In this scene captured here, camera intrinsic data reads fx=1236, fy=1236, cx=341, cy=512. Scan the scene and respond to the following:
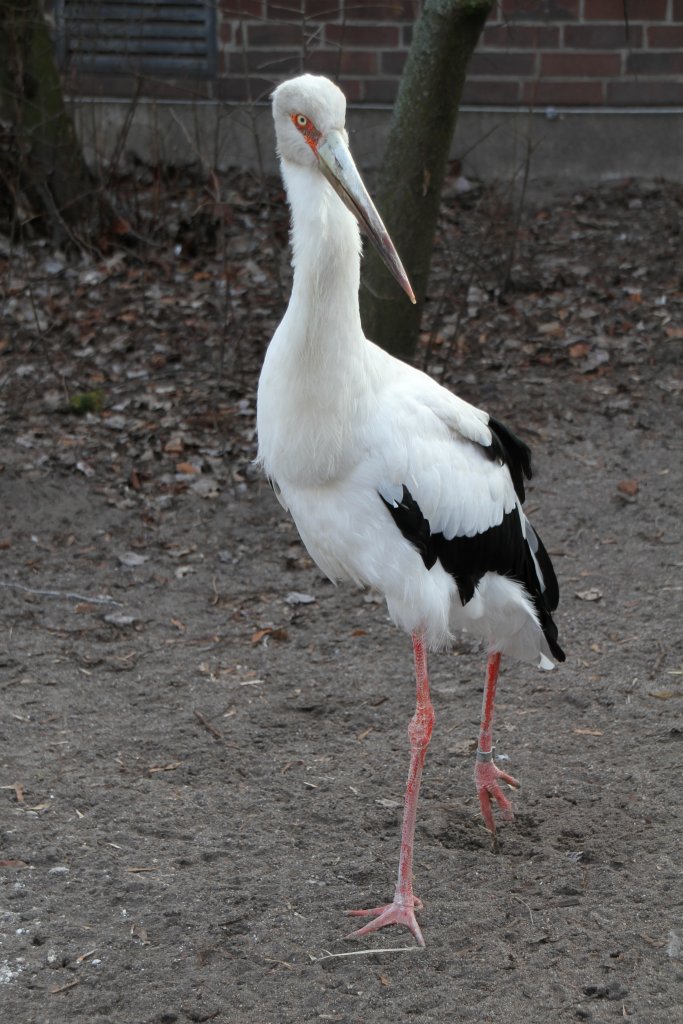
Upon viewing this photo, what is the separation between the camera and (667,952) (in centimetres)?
352

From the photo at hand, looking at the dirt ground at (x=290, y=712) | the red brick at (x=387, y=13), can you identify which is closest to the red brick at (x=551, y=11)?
the red brick at (x=387, y=13)

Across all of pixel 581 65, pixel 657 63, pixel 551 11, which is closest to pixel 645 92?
pixel 657 63

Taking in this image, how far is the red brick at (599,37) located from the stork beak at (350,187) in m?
6.36

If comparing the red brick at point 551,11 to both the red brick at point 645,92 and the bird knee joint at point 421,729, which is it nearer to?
the red brick at point 645,92

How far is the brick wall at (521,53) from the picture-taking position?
9.04 metres

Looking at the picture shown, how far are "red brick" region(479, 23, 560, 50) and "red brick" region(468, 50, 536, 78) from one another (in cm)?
6

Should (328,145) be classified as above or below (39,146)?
above

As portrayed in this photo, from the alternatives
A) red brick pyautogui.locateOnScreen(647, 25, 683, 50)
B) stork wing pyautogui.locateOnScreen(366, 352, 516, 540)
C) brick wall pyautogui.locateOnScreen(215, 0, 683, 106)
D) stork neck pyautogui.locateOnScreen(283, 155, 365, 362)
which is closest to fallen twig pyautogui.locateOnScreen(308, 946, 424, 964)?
stork wing pyautogui.locateOnScreen(366, 352, 516, 540)

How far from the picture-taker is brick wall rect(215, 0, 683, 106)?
9.04m

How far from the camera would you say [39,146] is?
8352 mm

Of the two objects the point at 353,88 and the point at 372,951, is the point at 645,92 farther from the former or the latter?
the point at 372,951

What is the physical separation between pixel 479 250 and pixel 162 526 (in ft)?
9.38

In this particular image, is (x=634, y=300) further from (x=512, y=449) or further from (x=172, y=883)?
(x=172, y=883)

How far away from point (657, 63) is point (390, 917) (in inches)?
292
